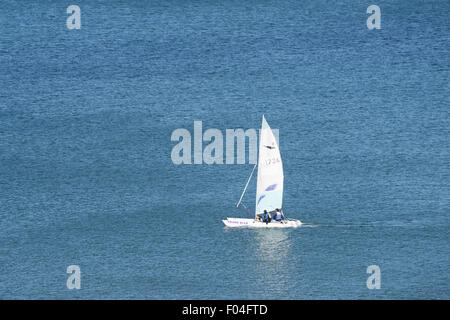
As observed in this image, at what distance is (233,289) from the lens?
125m

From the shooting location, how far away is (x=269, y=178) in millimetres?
141875

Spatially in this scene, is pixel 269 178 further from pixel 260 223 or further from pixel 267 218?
pixel 260 223

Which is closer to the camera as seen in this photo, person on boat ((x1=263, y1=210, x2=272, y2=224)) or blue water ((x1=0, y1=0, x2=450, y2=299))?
blue water ((x1=0, y1=0, x2=450, y2=299))

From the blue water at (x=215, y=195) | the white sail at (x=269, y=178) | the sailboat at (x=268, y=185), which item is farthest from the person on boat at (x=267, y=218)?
the white sail at (x=269, y=178)

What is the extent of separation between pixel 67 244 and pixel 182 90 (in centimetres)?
6589

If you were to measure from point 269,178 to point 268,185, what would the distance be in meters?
0.92

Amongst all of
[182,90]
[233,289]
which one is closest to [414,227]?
[233,289]

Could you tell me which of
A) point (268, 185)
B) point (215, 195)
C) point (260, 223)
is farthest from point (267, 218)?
point (215, 195)

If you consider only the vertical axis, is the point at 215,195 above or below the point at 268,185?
above

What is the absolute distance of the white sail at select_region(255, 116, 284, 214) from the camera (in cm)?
14125

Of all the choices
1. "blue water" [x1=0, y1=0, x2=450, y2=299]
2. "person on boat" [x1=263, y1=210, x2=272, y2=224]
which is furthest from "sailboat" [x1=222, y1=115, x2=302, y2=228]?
"blue water" [x1=0, y1=0, x2=450, y2=299]

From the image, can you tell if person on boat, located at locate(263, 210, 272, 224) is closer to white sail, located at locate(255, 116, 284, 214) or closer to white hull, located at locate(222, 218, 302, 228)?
white hull, located at locate(222, 218, 302, 228)

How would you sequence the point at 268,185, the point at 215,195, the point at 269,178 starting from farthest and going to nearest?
the point at 215,195
the point at 268,185
the point at 269,178
